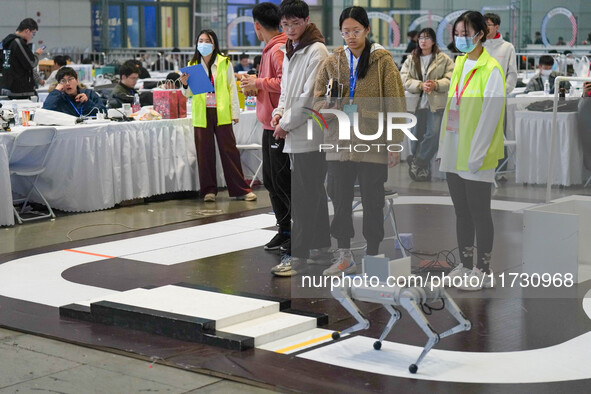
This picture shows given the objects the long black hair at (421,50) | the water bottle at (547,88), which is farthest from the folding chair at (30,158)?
the water bottle at (547,88)

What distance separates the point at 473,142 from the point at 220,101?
392 cm

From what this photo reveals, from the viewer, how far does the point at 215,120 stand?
890 cm

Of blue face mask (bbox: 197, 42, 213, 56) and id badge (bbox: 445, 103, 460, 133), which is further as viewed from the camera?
blue face mask (bbox: 197, 42, 213, 56)

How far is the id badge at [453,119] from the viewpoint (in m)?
5.26

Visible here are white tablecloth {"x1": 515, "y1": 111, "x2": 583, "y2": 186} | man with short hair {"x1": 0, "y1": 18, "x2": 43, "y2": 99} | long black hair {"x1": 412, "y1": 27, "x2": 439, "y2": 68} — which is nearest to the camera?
white tablecloth {"x1": 515, "y1": 111, "x2": 583, "y2": 186}

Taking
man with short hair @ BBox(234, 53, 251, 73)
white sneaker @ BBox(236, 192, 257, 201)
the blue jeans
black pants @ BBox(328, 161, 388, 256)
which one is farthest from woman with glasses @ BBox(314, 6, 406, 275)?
man with short hair @ BBox(234, 53, 251, 73)

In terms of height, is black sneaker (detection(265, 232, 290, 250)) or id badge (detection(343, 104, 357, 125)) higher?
id badge (detection(343, 104, 357, 125))

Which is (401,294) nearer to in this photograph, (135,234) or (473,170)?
(473,170)

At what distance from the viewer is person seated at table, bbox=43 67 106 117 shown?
9.02m

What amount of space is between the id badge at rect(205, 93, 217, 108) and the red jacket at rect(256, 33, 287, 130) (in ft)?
7.75

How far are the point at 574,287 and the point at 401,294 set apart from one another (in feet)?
5.84

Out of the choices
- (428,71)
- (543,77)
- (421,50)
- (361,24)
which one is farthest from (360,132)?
(543,77)

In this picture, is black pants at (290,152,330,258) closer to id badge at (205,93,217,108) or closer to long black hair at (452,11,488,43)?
A: long black hair at (452,11,488,43)

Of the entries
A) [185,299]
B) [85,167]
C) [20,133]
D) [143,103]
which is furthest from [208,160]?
[185,299]
